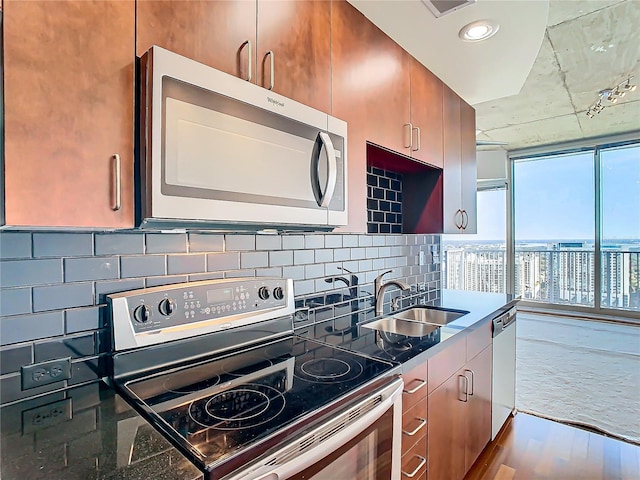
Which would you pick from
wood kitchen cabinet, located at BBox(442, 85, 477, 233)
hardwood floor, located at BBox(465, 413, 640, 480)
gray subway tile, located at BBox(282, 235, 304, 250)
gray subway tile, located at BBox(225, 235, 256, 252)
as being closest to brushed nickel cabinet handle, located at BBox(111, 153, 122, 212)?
gray subway tile, located at BBox(225, 235, 256, 252)

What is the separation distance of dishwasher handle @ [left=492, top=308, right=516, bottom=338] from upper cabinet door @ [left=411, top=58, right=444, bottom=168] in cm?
104

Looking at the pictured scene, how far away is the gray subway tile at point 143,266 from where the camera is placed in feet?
3.69

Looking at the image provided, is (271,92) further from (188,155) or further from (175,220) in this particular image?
(175,220)

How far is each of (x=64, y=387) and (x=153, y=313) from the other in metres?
0.29

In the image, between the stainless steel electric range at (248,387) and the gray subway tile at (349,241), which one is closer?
the stainless steel electric range at (248,387)

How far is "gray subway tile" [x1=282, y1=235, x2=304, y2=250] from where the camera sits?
164 centimetres

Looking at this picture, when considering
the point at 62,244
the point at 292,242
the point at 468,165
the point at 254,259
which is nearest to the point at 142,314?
the point at 62,244

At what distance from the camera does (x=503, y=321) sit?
2.23 m

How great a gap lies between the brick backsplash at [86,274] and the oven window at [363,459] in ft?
2.15

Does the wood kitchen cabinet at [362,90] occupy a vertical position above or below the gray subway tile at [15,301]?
above

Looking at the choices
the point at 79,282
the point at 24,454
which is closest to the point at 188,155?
the point at 79,282

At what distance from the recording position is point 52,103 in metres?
0.73

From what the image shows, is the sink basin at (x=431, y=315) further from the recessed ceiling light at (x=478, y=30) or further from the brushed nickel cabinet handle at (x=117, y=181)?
the brushed nickel cabinet handle at (x=117, y=181)

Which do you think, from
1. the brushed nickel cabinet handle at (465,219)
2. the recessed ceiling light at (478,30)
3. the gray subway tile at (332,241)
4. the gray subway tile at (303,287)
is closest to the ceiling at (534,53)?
the recessed ceiling light at (478,30)
